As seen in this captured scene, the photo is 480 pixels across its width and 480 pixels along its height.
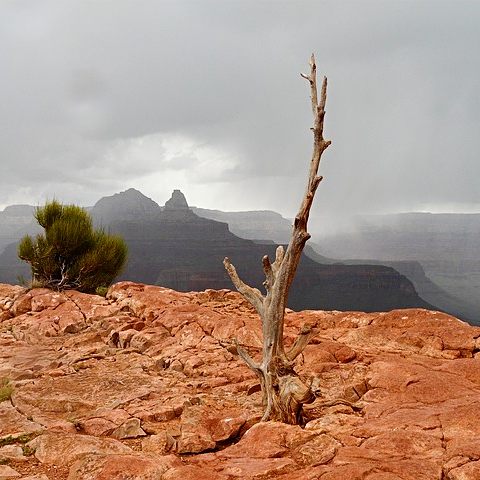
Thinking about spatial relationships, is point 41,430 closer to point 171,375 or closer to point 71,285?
point 171,375

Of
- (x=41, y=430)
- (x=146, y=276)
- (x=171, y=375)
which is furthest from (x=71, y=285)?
(x=146, y=276)

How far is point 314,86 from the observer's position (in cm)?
777

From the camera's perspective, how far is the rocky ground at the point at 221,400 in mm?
5359

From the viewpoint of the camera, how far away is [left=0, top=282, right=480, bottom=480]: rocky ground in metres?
5.36

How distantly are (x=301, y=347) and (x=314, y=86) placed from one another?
4.58 metres

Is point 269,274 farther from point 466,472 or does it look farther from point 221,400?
point 466,472

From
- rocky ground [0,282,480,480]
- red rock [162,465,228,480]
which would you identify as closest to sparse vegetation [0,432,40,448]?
rocky ground [0,282,480,480]

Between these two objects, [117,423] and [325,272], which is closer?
[117,423]

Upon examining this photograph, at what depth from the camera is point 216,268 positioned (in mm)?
103062

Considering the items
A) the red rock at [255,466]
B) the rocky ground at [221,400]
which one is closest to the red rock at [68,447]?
the rocky ground at [221,400]

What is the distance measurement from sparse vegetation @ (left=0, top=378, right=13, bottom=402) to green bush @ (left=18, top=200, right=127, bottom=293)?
10.0m

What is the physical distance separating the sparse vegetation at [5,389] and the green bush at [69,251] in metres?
10.0

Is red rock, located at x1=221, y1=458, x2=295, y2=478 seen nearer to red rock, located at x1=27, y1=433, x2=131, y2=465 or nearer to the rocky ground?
the rocky ground

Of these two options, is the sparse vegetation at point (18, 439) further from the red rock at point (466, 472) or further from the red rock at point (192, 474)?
the red rock at point (466, 472)
